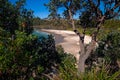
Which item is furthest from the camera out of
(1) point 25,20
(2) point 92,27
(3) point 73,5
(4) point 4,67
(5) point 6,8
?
(2) point 92,27

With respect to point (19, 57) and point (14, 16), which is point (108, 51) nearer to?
point (14, 16)

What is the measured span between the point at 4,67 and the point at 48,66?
142 inches

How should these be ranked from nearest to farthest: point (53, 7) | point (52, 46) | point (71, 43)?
point (52, 46) → point (53, 7) → point (71, 43)

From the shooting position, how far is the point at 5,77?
8.71 meters

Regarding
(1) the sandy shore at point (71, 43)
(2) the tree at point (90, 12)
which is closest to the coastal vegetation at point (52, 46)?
(2) the tree at point (90, 12)

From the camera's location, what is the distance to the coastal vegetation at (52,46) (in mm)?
8156

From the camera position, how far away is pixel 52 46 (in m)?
11.9

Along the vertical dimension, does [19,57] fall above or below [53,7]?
below

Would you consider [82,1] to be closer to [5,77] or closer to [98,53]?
[98,53]

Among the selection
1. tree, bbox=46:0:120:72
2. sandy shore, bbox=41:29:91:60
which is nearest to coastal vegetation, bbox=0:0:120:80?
tree, bbox=46:0:120:72

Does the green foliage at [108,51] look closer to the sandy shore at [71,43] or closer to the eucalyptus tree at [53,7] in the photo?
the eucalyptus tree at [53,7]

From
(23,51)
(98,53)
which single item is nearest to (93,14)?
(98,53)

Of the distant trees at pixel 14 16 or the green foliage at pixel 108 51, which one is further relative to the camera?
the green foliage at pixel 108 51

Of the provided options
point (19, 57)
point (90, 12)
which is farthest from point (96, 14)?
point (19, 57)
